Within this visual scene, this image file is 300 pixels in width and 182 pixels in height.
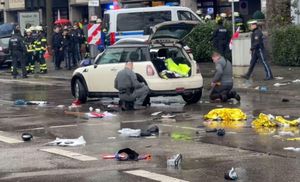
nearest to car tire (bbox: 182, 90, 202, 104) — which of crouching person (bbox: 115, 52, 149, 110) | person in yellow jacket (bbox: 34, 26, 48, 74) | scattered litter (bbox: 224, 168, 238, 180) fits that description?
crouching person (bbox: 115, 52, 149, 110)

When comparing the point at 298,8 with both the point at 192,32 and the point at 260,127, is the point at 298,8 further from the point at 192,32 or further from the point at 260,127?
the point at 260,127

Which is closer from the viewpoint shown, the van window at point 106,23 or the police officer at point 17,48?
the police officer at point 17,48

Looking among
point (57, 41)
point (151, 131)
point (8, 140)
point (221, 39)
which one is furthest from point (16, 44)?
point (151, 131)

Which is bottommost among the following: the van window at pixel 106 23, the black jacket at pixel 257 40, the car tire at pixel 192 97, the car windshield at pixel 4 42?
the car tire at pixel 192 97

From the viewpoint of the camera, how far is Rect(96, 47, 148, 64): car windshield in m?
17.1

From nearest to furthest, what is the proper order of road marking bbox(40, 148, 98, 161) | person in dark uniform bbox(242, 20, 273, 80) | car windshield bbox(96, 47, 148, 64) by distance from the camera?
road marking bbox(40, 148, 98, 161) → car windshield bbox(96, 47, 148, 64) → person in dark uniform bbox(242, 20, 273, 80)

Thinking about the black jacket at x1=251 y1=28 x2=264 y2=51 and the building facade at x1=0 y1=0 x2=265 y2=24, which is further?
the building facade at x1=0 y1=0 x2=265 y2=24

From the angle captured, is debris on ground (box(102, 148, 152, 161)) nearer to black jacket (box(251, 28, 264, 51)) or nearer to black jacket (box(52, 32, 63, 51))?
black jacket (box(251, 28, 264, 51))

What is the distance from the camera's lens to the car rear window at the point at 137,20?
2822cm

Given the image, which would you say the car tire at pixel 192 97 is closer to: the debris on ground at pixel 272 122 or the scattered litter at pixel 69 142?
the debris on ground at pixel 272 122

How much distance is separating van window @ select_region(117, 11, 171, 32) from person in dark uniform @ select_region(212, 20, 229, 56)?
2.96 m

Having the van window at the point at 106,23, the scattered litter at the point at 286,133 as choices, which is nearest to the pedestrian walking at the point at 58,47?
the van window at the point at 106,23

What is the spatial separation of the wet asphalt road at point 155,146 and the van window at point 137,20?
10.6m

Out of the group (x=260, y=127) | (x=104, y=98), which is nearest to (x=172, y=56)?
(x=104, y=98)
